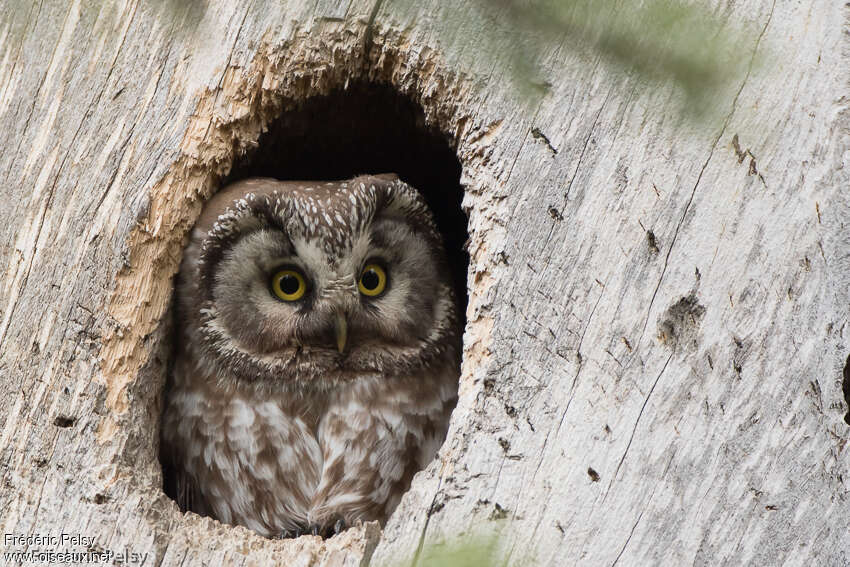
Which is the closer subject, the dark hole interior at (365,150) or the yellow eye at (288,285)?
the yellow eye at (288,285)

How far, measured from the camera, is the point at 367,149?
3678 mm

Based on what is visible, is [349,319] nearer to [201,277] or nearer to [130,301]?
[201,277]

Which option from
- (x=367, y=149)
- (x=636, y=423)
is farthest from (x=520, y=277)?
(x=367, y=149)

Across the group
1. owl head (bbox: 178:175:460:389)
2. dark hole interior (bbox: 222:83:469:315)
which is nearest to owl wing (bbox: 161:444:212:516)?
owl head (bbox: 178:175:460:389)

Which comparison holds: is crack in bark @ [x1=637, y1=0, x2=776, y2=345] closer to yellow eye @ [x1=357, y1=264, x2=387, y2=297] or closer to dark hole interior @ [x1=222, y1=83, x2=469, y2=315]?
dark hole interior @ [x1=222, y1=83, x2=469, y2=315]

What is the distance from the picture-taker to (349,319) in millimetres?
→ 2986

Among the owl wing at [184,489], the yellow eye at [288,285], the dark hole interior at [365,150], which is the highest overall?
the dark hole interior at [365,150]

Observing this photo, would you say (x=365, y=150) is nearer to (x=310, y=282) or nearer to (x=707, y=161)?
(x=310, y=282)

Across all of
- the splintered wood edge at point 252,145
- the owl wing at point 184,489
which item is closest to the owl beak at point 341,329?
the splintered wood edge at point 252,145

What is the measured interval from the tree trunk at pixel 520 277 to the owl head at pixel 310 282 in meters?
0.25

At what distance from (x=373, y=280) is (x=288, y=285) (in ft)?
0.97

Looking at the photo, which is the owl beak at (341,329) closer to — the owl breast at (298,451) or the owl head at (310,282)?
the owl head at (310,282)

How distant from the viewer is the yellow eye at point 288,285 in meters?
3.04

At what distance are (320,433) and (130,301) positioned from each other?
33.1 inches
